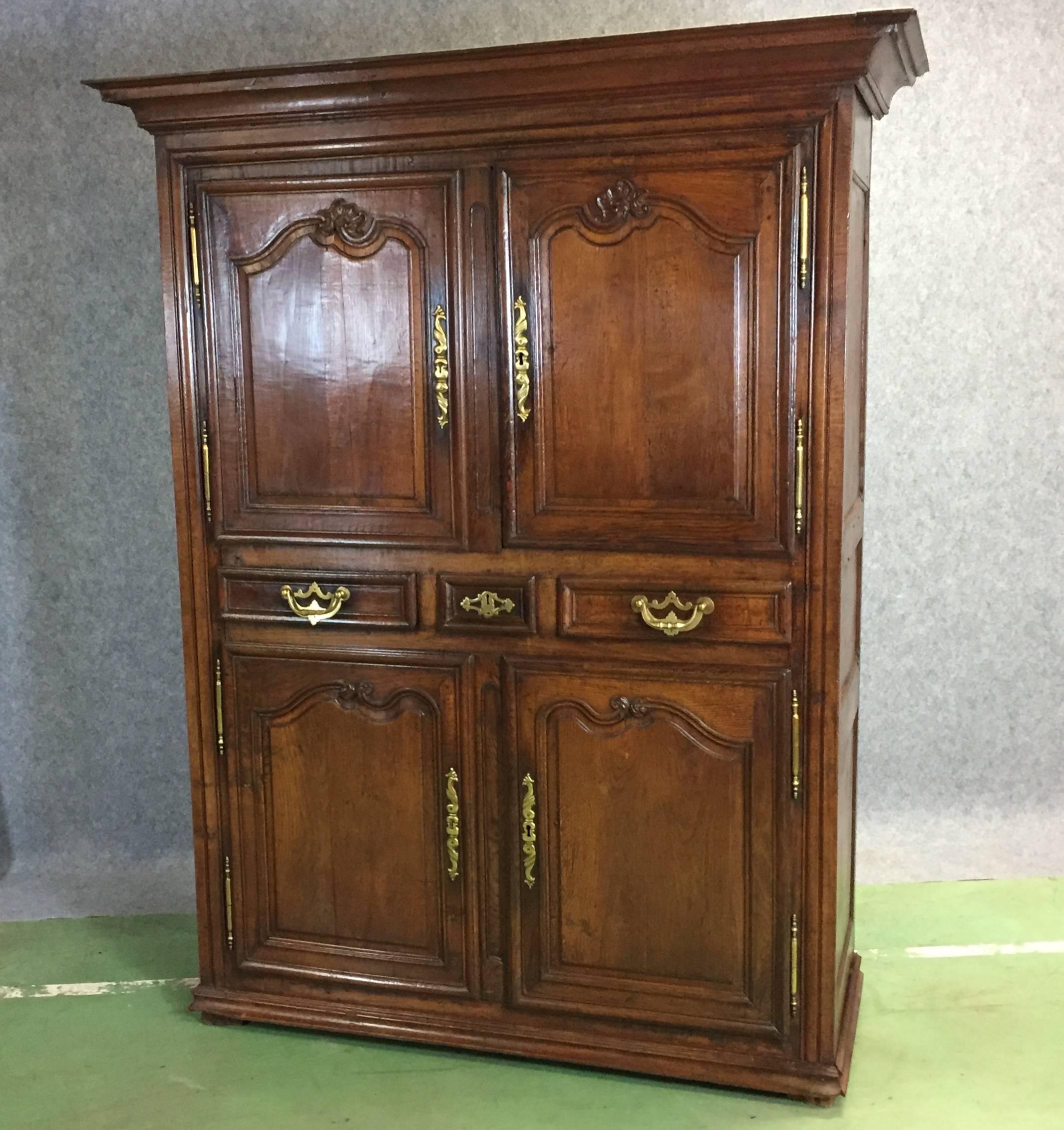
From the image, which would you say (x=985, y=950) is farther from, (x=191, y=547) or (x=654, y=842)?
(x=191, y=547)

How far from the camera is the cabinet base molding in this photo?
228 cm

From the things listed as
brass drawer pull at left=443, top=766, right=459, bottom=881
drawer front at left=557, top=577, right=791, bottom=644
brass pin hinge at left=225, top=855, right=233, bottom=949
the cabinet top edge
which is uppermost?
the cabinet top edge

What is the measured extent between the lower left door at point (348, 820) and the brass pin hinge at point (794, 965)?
60cm

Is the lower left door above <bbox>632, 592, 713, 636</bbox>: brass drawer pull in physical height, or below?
below

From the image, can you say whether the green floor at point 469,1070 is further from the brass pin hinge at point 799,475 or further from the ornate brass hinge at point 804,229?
the ornate brass hinge at point 804,229

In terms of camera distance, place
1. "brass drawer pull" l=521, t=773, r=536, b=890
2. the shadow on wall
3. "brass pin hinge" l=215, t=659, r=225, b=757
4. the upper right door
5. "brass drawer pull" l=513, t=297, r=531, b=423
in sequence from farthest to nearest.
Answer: the shadow on wall, "brass pin hinge" l=215, t=659, r=225, b=757, "brass drawer pull" l=521, t=773, r=536, b=890, "brass drawer pull" l=513, t=297, r=531, b=423, the upper right door

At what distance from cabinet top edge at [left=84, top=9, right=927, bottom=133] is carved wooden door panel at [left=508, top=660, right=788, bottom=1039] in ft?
3.22

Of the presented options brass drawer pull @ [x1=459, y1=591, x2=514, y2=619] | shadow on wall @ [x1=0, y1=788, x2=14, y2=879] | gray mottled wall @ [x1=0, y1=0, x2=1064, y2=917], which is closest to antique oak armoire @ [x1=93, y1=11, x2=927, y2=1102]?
Answer: brass drawer pull @ [x1=459, y1=591, x2=514, y2=619]

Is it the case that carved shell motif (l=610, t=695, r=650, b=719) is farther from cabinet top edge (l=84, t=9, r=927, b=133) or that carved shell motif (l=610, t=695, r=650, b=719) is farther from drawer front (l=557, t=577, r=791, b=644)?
cabinet top edge (l=84, t=9, r=927, b=133)

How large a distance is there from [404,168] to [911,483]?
147 centimetres

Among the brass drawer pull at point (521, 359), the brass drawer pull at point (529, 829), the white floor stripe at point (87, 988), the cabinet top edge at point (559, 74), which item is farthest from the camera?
the white floor stripe at point (87, 988)

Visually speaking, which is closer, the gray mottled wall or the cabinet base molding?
the cabinet base molding

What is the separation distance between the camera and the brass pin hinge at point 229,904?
2.53 meters

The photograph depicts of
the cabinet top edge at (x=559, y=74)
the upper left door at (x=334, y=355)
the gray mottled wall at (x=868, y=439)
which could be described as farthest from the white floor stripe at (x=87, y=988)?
the cabinet top edge at (x=559, y=74)
